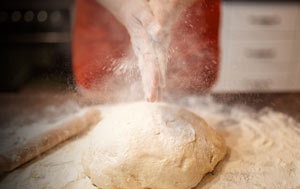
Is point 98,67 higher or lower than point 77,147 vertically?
higher

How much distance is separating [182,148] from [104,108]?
66 cm

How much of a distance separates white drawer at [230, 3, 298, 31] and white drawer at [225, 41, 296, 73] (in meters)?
0.15

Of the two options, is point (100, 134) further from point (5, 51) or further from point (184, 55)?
point (5, 51)

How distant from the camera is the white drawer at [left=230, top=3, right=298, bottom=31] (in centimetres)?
221

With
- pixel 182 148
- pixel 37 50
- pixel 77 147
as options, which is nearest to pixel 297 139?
pixel 182 148

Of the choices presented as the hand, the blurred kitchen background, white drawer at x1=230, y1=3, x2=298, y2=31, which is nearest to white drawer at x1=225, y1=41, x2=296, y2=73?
the blurred kitchen background

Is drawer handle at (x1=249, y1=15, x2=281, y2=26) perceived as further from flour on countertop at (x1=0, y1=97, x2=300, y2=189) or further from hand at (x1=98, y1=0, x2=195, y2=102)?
hand at (x1=98, y1=0, x2=195, y2=102)

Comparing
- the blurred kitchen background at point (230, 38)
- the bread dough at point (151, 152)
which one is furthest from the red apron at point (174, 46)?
the blurred kitchen background at point (230, 38)

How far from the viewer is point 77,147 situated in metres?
1.00

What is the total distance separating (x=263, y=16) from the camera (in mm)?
2246

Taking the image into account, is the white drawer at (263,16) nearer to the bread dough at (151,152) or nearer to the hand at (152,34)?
the hand at (152,34)

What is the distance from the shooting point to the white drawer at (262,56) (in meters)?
2.32

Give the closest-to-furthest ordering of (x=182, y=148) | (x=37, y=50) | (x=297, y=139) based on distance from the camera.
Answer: (x=182, y=148)
(x=297, y=139)
(x=37, y=50)

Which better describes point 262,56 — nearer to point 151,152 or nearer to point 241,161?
point 241,161
